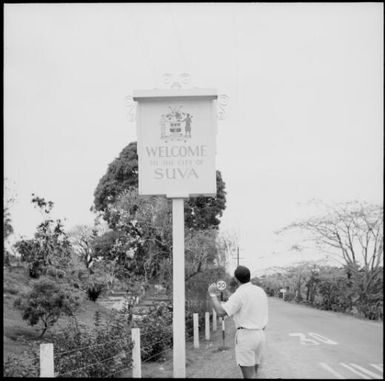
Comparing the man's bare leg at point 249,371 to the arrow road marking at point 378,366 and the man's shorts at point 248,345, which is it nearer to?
the man's shorts at point 248,345

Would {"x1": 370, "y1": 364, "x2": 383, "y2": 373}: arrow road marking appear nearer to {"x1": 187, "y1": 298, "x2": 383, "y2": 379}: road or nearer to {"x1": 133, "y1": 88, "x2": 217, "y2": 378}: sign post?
{"x1": 187, "y1": 298, "x2": 383, "y2": 379}: road

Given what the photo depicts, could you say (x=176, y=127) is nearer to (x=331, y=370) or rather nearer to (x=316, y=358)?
(x=331, y=370)

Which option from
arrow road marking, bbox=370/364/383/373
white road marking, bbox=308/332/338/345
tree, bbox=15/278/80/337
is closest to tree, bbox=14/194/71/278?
tree, bbox=15/278/80/337

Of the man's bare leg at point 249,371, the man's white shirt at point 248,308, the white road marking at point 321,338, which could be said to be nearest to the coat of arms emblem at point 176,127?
the man's white shirt at point 248,308

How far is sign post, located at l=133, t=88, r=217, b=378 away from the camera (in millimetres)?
6805

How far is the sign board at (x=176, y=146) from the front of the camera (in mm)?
6809

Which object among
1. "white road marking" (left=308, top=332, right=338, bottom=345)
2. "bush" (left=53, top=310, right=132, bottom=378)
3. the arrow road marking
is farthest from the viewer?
"white road marking" (left=308, top=332, right=338, bottom=345)

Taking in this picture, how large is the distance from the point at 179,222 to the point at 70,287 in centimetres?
539

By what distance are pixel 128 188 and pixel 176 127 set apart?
13.9 metres

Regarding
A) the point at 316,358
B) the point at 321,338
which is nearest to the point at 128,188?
the point at 321,338

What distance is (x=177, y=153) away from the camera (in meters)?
6.80

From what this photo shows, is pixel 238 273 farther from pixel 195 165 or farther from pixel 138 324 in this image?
pixel 138 324

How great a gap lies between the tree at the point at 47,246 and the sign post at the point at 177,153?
563 cm

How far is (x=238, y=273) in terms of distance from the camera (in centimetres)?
518
